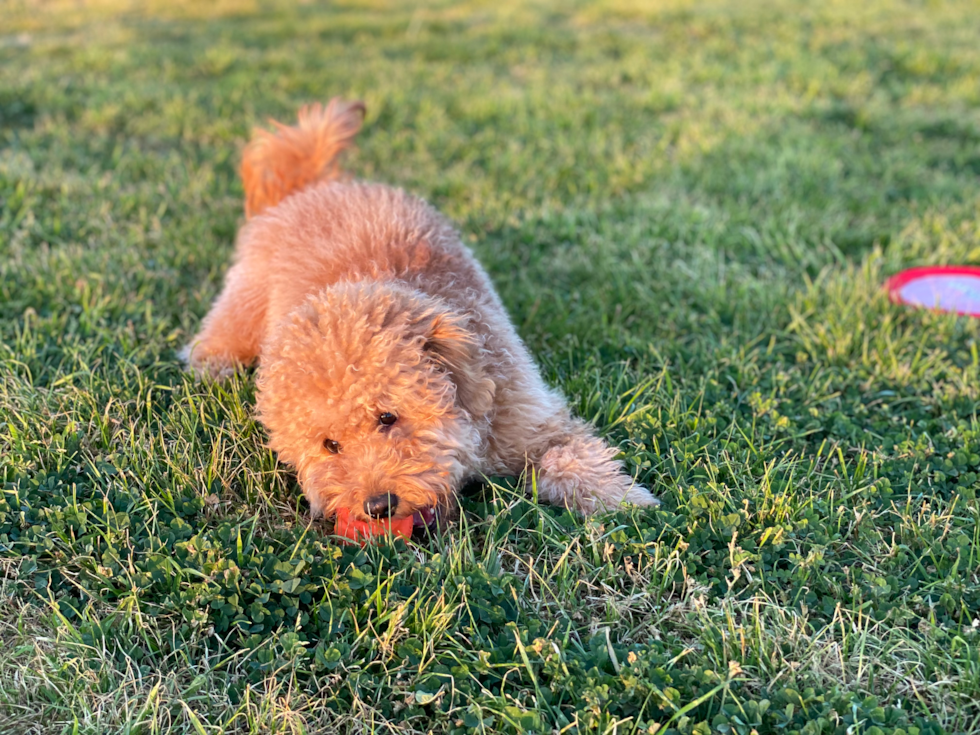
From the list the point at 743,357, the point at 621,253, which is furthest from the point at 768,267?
the point at 743,357

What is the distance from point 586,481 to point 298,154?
9.36 feet

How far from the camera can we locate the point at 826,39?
32.1ft

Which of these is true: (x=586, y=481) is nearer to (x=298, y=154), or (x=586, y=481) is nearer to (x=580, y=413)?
(x=580, y=413)

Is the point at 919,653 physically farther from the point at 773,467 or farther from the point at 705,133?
the point at 705,133

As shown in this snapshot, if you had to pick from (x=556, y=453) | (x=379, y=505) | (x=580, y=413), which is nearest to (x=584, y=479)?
(x=556, y=453)

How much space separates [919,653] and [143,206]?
5.28 meters

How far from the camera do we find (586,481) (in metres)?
3.08

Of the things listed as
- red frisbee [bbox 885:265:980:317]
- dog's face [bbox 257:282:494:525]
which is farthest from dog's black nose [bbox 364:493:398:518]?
red frisbee [bbox 885:265:980:317]

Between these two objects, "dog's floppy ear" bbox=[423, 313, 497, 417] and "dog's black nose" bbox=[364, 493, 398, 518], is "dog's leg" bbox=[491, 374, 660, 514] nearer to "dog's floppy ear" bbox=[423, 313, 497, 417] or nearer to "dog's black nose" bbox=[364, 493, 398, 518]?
"dog's floppy ear" bbox=[423, 313, 497, 417]

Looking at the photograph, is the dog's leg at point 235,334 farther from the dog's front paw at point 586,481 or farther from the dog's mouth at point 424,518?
the dog's front paw at point 586,481

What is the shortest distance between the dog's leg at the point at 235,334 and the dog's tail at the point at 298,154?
854mm

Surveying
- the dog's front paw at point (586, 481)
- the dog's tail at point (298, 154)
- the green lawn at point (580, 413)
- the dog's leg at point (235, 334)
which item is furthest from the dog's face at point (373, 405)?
the dog's tail at point (298, 154)

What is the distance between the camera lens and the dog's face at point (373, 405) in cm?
272

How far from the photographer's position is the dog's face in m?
2.72
